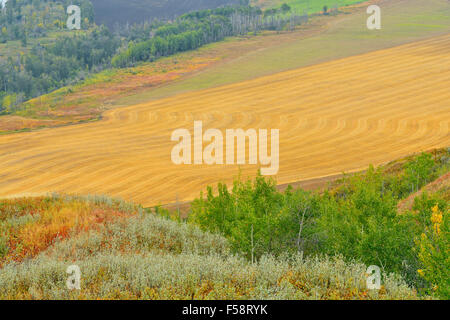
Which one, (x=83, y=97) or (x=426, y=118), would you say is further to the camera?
(x=83, y=97)

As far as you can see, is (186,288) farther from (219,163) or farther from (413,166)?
(219,163)

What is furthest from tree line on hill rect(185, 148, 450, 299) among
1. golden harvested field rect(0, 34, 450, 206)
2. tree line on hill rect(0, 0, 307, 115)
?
tree line on hill rect(0, 0, 307, 115)

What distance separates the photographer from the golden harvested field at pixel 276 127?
50.3m

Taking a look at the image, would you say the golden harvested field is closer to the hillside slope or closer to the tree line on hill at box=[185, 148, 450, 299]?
the tree line on hill at box=[185, 148, 450, 299]

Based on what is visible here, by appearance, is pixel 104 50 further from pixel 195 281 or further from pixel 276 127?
pixel 195 281

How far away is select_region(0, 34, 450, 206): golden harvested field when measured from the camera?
165 ft

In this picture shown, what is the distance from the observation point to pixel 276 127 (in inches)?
2672

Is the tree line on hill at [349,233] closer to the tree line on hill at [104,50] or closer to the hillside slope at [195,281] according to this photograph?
the hillside slope at [195,281]

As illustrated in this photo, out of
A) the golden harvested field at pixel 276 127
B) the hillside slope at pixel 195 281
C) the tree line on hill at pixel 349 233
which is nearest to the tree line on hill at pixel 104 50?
the golden harvested field at pixel 276 127

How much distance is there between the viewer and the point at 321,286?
8656 millimetres

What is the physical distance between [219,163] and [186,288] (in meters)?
45.7

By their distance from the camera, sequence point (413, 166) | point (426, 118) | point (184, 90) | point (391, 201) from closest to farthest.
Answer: point (391, 201), point (413, 166), point (426, 118), point (184, 90)

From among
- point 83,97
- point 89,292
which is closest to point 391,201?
point 89,292
